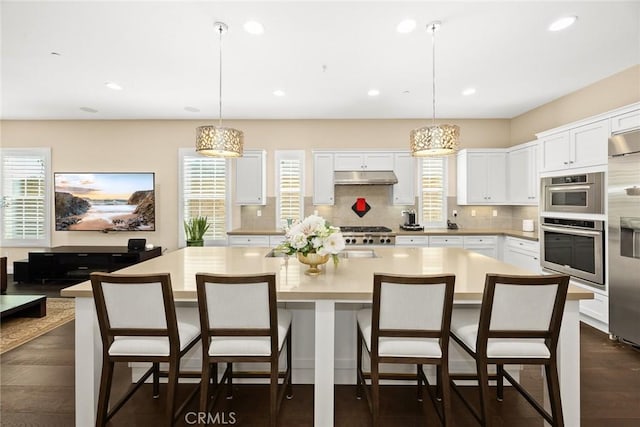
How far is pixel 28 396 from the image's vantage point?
2205mm

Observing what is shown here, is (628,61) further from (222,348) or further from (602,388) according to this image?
(222,348)

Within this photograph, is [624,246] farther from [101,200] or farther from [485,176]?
[101,200]

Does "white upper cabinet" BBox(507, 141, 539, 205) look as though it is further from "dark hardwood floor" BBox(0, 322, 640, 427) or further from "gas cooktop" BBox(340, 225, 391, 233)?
"dark hardwood floor" BBox(0, 322, 640, 427)

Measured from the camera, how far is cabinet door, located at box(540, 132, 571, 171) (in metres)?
3.64

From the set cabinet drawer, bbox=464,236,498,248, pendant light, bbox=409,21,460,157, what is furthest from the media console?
cabinet drawer, bbox=464,236,498,248

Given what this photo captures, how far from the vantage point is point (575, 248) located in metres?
3.47

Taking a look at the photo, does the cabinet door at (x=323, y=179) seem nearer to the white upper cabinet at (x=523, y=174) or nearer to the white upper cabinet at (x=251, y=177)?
the white upper cabinet at (x=251, y=177)

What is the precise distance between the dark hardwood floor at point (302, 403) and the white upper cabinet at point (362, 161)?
3.42m

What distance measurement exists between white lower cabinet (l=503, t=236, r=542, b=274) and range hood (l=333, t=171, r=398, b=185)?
1959 mm

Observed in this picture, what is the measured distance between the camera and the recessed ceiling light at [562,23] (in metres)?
2.57

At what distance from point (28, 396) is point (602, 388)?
4.19 metres

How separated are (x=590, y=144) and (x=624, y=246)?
1.13m

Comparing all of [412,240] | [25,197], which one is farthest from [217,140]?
[25,197]

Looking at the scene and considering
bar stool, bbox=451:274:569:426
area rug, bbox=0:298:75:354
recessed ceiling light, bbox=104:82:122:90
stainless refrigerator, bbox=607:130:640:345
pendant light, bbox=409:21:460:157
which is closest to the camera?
bar stool, bbox=451:274:569:426
